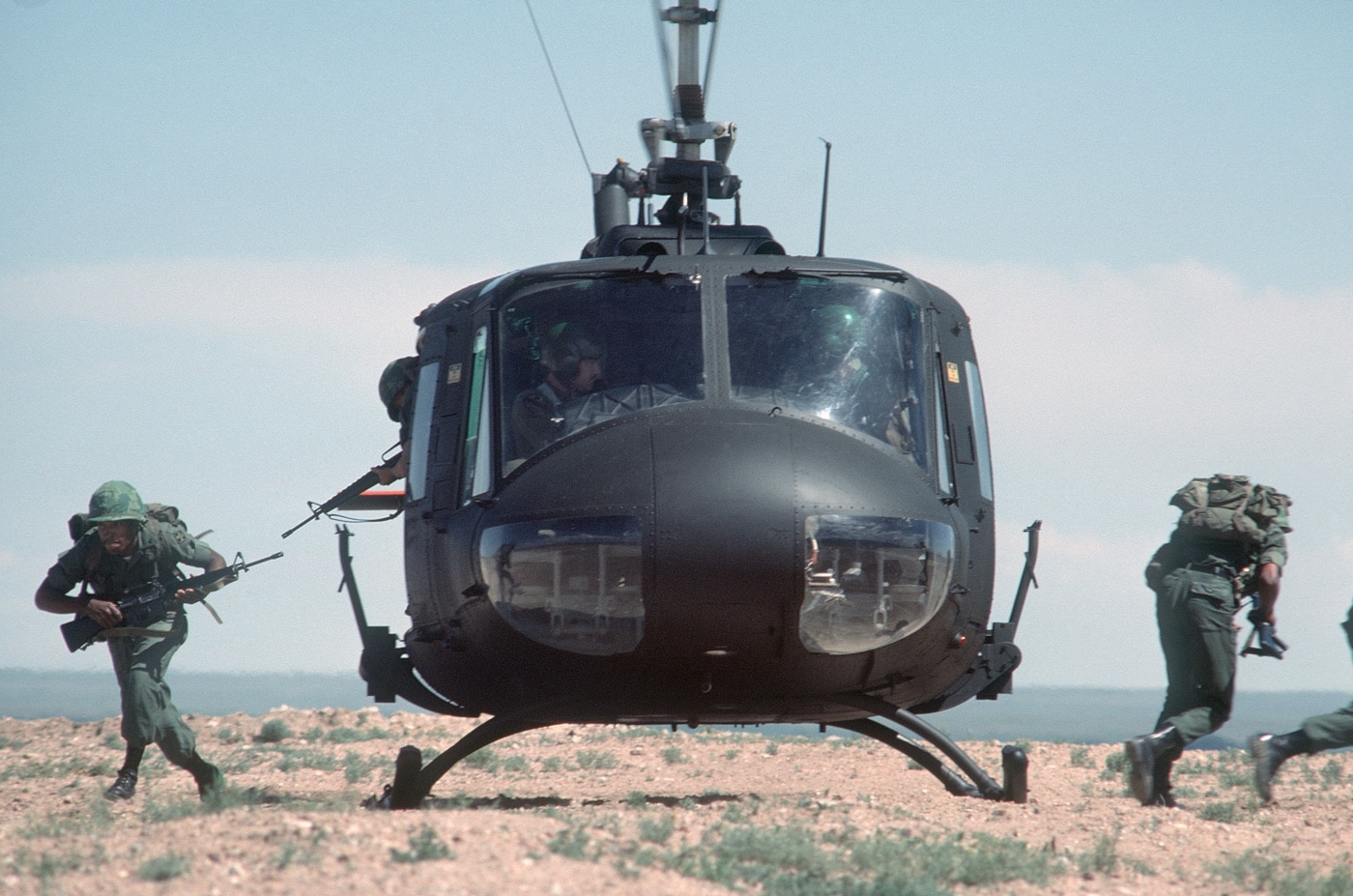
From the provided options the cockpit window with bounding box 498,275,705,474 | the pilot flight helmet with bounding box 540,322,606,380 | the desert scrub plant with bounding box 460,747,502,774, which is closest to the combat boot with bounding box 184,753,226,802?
the desert scrub plant with bounding box 460,747,502,774

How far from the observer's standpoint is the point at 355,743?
15148 millimetres

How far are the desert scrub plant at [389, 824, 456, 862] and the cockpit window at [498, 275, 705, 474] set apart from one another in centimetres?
207

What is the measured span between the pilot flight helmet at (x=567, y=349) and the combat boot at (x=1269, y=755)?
12.9 feet

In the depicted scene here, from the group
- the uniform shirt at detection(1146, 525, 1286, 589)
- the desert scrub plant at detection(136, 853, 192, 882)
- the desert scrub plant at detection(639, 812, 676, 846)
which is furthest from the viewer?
the uniform shirt at detection(1146, 525, 1286, 589)

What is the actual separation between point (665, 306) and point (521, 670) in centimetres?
172

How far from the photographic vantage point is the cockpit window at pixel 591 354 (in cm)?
723

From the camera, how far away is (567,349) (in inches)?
294

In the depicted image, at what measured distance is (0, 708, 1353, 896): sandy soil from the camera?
207 inches

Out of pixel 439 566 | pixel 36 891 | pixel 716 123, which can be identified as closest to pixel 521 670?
pixel 439 566

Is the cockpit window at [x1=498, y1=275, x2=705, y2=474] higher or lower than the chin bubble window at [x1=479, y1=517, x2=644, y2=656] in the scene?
higher

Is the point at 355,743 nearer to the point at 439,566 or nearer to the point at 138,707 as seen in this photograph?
the point at 138,707

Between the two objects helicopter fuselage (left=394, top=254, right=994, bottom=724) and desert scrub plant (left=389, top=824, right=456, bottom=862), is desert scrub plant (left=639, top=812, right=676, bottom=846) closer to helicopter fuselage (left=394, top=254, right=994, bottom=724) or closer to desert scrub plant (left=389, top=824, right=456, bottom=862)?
helicopter fuselage (left=394, top=254, right=994, bottom=724)

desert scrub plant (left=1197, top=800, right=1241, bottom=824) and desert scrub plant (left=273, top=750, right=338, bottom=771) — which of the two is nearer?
desert scrub plant (left=1197, top=800, right=1241, bottom=824)

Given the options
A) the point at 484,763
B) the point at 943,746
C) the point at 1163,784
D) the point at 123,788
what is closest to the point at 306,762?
the point at 484,763
